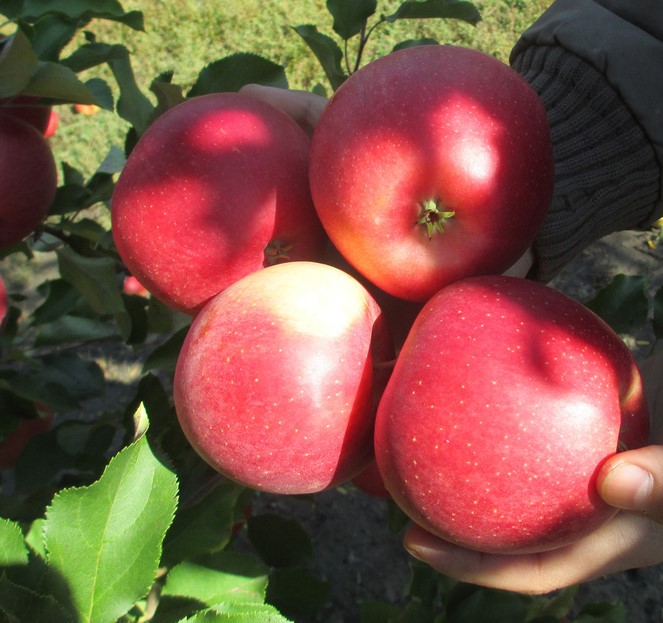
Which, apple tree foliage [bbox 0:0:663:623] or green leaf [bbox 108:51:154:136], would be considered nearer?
apple tree foliage [bbox 0:0:663:623]

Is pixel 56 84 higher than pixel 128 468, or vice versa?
pixel 56 84

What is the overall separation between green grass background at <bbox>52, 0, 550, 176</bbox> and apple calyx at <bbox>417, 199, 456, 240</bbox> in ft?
7.48

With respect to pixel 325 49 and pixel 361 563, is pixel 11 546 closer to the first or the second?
pixel 325 49

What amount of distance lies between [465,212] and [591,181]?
0.54 meters

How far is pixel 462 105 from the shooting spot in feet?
2.60

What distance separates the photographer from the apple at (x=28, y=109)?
1.19 m

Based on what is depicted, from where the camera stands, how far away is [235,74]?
1197mm

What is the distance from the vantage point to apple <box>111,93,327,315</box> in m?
0.88

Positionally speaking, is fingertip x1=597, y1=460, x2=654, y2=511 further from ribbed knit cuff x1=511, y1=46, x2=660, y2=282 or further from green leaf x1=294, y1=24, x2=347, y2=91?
green leaf x1=294, y1=24, x2=347, y2=91

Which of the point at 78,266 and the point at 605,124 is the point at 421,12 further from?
the point at 78,266

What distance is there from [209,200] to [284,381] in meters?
0.28

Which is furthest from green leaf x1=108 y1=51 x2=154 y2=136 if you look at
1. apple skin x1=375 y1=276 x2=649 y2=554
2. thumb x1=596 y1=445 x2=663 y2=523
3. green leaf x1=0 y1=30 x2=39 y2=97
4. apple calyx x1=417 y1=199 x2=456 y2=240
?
thumb x1=596 y1=445 x2=663 y2=523

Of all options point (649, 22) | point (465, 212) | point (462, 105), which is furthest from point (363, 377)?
point (649, 22)

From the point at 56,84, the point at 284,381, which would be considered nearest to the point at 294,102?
the point at 56,84
